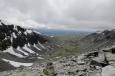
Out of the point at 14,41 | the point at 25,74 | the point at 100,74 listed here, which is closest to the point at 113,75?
the point at 100,74

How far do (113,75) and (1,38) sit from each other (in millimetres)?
171731

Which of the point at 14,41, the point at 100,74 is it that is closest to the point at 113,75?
the point at 100,74

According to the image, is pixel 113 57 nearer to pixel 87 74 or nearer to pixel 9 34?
pixel 87 74

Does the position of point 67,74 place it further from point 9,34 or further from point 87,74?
point 9,34

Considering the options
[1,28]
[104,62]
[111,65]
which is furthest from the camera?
[1,28]

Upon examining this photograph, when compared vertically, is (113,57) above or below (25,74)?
above

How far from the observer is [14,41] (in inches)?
7579

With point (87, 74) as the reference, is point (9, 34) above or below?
above

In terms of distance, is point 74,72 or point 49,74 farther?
point 49,74

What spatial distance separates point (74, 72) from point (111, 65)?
19.8 feet

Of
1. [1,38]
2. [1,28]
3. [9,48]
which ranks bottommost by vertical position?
[9,48]

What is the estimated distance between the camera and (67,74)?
83.0 feet

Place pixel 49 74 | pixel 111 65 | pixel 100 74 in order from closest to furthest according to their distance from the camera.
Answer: pixel 100 74, pixel 111 65, pixel 49 74

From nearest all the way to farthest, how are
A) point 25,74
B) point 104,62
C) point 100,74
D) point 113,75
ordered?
point 113,75
point 100,74
point 104,62
point 25,74
